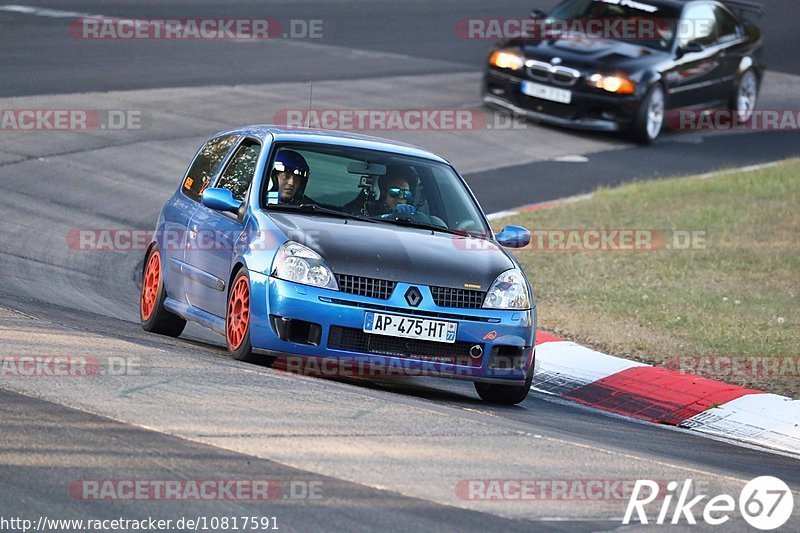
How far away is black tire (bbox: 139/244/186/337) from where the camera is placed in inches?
390

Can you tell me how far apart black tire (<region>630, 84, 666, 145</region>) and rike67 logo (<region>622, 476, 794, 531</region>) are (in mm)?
13939

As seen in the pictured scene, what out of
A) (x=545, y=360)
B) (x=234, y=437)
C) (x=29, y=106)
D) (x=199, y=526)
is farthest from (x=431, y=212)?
(x=29, y=106)

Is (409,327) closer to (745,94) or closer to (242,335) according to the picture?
(242,335)

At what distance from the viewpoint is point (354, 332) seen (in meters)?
8.08

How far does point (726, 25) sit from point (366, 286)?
51.5 feet

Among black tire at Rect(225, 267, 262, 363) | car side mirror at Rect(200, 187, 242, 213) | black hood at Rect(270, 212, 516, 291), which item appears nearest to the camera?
black hood at Rect(270, 212, 516, 291)

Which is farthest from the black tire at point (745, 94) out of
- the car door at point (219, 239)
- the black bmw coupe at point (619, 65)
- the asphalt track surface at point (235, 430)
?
the car door at point (219, 239)

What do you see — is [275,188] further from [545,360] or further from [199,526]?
[199,526]

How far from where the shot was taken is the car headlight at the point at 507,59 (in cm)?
2005

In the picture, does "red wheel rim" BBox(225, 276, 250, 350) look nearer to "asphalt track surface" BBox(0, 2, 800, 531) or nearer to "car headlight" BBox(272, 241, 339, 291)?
"asphalt track surface" BBox(0, 2, 800, 531)

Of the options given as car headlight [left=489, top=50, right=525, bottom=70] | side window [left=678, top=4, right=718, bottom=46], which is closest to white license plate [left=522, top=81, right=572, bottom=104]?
car headlight [left=489, top=50, right=525, bottom=70]

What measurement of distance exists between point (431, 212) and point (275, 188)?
102cm

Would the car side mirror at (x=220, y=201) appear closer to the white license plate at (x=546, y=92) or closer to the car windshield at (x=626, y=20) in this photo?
the white license plate at (x=546, y=92)

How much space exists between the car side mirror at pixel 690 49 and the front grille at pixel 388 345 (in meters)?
13.6
